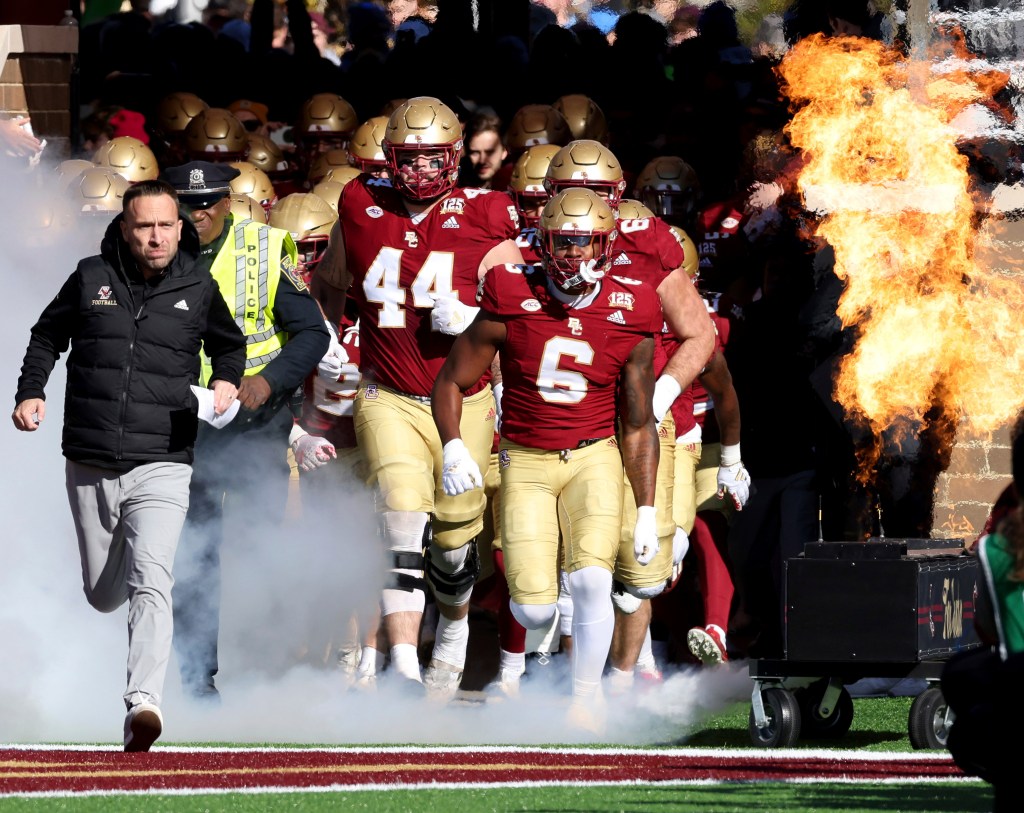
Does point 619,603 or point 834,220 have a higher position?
point 834,220

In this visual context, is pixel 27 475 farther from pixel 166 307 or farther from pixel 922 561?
pixel 922 561

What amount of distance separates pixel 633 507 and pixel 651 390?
565mm

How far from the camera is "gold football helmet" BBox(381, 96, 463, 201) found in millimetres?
9281

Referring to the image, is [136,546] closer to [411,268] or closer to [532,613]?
[532,613]

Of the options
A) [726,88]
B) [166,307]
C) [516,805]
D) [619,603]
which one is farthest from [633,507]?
[726,88]

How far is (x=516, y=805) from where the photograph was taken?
622 centimetres

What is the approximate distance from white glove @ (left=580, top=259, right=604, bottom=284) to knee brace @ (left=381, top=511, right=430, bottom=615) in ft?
3.87

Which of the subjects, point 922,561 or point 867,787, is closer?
point 867,787

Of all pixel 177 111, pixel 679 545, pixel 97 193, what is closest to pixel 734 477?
pixel 679 545

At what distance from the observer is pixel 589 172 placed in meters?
9.50

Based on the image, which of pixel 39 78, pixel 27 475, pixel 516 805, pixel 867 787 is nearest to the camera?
pixel 516 805

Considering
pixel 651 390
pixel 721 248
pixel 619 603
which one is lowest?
pixel 619 603

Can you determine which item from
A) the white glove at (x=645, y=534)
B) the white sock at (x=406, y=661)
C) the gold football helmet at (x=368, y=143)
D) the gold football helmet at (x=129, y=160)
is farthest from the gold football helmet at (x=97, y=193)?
the white glove at (x=645, y=534)

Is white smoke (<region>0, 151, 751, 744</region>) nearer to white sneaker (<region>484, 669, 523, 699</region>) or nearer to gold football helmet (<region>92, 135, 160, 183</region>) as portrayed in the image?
white sneaker (<region>484, 669, 523, 699</region>)
